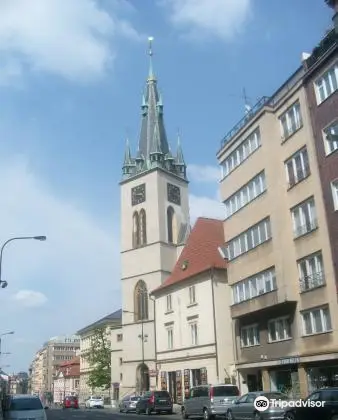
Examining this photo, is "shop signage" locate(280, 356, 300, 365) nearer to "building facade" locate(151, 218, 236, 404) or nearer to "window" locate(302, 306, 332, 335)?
"window" locate(302, 306, 332, 335)

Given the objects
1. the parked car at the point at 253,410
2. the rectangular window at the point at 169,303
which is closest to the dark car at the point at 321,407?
the parked car at the point at 253,410

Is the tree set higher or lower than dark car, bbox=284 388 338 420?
higher

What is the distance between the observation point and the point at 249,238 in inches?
1409

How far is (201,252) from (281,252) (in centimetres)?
2110

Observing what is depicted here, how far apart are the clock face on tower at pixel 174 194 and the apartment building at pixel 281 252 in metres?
36.4

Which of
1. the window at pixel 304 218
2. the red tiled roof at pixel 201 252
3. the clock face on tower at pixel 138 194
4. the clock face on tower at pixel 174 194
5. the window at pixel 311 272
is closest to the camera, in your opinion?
the window at pixel 311 272

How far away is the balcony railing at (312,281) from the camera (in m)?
28.8

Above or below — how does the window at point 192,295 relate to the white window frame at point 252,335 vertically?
above

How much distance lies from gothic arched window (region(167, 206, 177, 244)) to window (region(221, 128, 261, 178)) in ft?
105

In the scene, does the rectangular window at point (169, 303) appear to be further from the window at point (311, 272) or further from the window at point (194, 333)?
the window at point (311, 272)

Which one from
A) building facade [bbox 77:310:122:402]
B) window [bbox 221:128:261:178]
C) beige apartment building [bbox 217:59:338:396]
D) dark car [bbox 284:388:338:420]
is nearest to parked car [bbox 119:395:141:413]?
beige apartment building [bbox 217:59:338:396]

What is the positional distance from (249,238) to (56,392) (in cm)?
12414

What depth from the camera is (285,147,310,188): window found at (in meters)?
31.0

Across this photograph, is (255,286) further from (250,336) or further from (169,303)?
(169,303)
